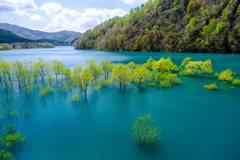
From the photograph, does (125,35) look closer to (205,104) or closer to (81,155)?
(205,104)

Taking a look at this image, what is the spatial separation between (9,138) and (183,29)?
156871 millimetres

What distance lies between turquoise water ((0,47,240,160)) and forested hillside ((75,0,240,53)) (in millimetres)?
95889

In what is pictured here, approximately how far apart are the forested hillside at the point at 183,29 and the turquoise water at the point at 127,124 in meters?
95.9

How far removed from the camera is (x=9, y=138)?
660 inches

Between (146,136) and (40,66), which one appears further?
(40,66)

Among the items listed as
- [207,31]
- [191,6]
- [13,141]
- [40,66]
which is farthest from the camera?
[191,6]

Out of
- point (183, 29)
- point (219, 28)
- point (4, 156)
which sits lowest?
point (4, 156)

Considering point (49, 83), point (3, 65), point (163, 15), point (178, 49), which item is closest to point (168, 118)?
point (49, 83)

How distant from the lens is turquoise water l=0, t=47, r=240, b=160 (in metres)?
16.3

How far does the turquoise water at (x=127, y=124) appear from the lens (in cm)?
1628

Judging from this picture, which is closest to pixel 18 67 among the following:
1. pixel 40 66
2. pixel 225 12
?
pixel 40 66

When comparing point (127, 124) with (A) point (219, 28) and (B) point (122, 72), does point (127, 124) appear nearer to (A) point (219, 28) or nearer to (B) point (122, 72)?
(B) point (122, 72)

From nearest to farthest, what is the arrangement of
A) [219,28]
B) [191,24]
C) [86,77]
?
[86,77]
[219,28]
[191,24]

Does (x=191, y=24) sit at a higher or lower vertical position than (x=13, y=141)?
higher
